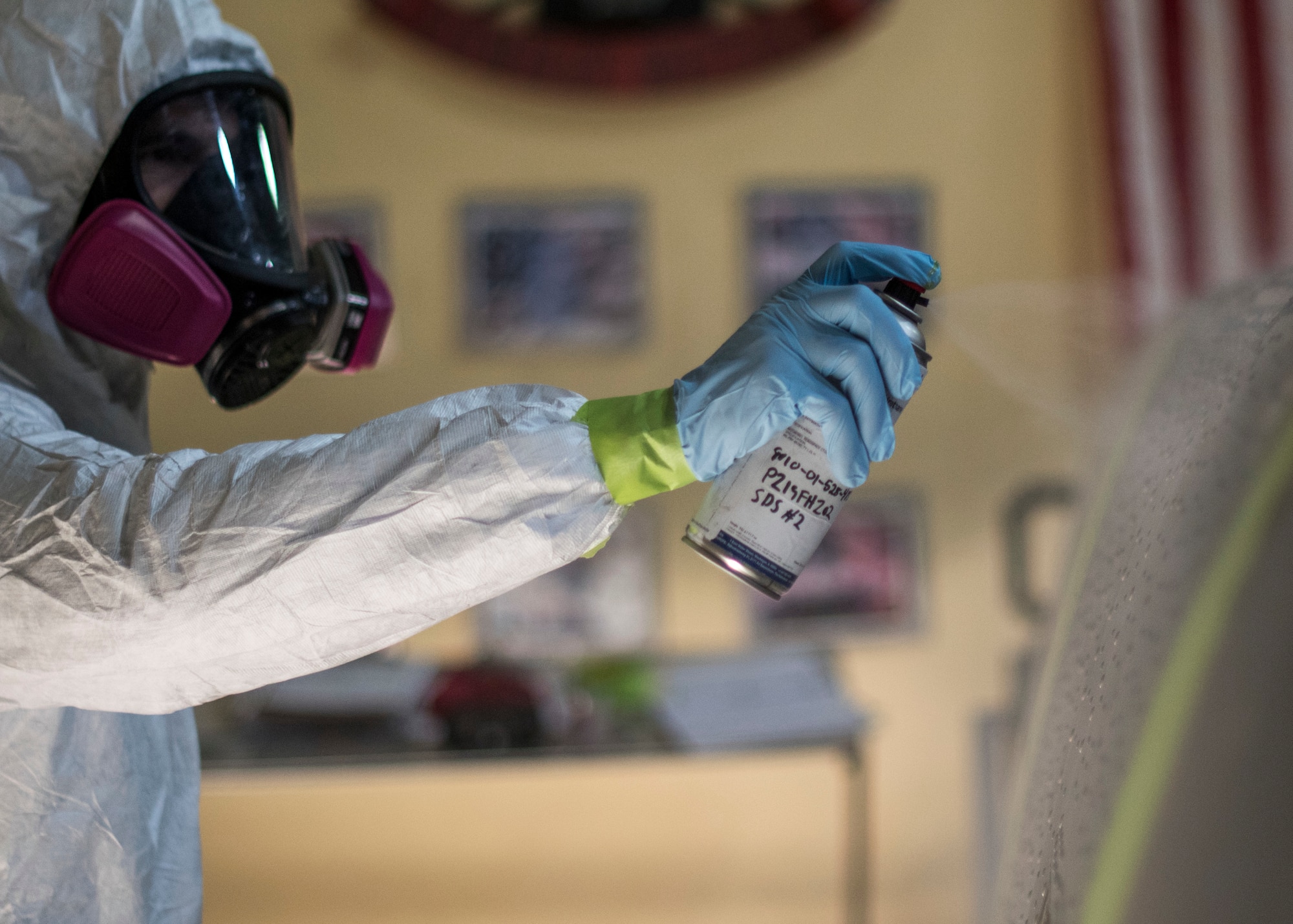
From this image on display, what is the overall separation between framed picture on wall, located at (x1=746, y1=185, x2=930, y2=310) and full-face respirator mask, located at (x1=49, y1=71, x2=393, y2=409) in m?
1.04

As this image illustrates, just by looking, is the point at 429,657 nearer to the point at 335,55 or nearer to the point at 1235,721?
the point at 335,55

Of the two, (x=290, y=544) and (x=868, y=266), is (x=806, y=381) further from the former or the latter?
(x=290, y=544)

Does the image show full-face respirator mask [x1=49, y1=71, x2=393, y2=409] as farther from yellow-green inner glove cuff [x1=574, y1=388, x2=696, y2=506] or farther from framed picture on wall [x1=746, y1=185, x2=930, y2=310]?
framed picture on wall [x1=746, y1=185, x2=930, y2=310]

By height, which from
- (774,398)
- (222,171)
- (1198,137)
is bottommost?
(774,398)

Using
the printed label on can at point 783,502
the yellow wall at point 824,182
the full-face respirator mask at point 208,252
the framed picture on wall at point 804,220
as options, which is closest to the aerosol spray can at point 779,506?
the printed label on can at point 783,502

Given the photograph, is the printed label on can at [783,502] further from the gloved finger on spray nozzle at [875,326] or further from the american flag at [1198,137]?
the american flag at [1198,137]

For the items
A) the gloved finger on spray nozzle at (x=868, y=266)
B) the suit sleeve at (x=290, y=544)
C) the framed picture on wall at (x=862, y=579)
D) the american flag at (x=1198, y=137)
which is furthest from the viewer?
the framed picture on wall at (x=862, y=579)

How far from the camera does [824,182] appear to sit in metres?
1.69

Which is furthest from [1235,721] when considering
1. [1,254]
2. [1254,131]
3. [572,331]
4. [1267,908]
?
[1254,131]

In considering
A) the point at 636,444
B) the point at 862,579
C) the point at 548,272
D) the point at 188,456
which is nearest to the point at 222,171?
the point at 188,456

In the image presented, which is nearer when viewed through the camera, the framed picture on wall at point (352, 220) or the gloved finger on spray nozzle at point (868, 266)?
the gloved finger on spray nozzle at point (868, 266)

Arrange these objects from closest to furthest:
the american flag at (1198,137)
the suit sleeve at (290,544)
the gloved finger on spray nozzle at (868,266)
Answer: the suit sleeve at (290,544)
the gloved finger on spray nozzle at (868,266)
the american flag at (1198,137)

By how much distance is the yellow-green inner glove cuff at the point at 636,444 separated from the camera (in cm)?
48

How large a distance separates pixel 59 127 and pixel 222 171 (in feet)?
0.34
